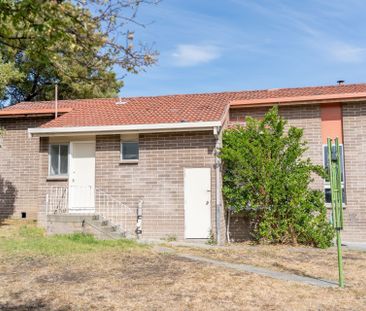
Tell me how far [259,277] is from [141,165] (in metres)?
6.54

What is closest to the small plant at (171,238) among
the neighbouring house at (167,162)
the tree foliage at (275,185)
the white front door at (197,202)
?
the neighbouring house at (167,162)

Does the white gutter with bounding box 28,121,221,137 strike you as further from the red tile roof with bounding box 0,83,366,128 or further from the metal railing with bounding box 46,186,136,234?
the metal railing with bounding box 46,186,136,234

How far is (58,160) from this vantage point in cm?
1499

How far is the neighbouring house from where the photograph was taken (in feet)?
44.1

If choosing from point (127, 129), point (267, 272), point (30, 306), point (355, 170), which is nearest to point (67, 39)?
point (30, 306)

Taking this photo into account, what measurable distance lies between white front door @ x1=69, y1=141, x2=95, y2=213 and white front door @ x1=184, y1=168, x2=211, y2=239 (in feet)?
10.2

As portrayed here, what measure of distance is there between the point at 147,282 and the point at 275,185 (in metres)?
6.12

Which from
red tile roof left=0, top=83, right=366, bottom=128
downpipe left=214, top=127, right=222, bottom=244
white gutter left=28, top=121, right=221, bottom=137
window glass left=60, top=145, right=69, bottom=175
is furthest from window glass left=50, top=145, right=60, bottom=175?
downpipe left=214, top=127, right=222, bottom=244

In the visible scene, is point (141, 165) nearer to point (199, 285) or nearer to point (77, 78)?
point (199, 285)

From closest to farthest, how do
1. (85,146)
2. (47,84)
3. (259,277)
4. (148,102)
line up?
(259,277) < (85,146) < (148,102) < (47,84)

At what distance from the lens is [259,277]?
838cm

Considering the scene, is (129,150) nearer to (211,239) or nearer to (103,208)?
(103,208)

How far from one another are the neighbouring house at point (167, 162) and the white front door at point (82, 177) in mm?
32

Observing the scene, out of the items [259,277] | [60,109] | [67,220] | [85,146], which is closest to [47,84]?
[60,109]
